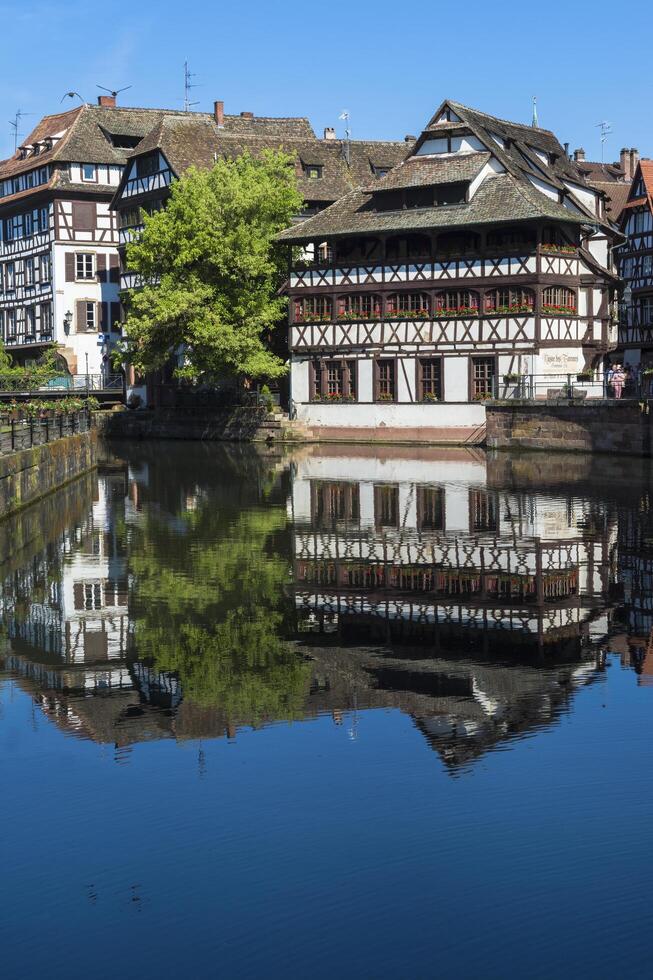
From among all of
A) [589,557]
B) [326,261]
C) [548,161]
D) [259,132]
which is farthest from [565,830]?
[259,132]

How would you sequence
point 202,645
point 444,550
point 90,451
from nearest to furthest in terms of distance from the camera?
point 202,645 → point 444,550 → point 90,451

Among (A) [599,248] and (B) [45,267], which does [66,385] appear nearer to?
(B) [45,267]

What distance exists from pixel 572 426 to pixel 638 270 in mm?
29992

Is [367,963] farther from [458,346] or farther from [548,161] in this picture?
[548,161]

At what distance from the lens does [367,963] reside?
7594mm

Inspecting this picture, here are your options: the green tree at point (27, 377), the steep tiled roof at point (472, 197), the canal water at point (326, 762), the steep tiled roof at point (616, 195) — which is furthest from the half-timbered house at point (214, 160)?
the canal water at point (326, 762)

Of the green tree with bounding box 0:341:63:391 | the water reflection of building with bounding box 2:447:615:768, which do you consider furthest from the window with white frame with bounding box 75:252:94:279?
the water reflection of building with bounding box 2:447:615:768

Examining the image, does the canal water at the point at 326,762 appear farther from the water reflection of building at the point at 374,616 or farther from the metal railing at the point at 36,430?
the metal railing at the point at 36,430

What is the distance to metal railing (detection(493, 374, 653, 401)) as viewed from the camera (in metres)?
54.0

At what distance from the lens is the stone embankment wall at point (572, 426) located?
170ft

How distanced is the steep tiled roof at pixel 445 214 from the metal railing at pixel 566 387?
6.80 m

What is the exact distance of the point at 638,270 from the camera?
81.2m

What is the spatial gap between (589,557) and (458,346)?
38283 mm

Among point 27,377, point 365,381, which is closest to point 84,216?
point 27,377
